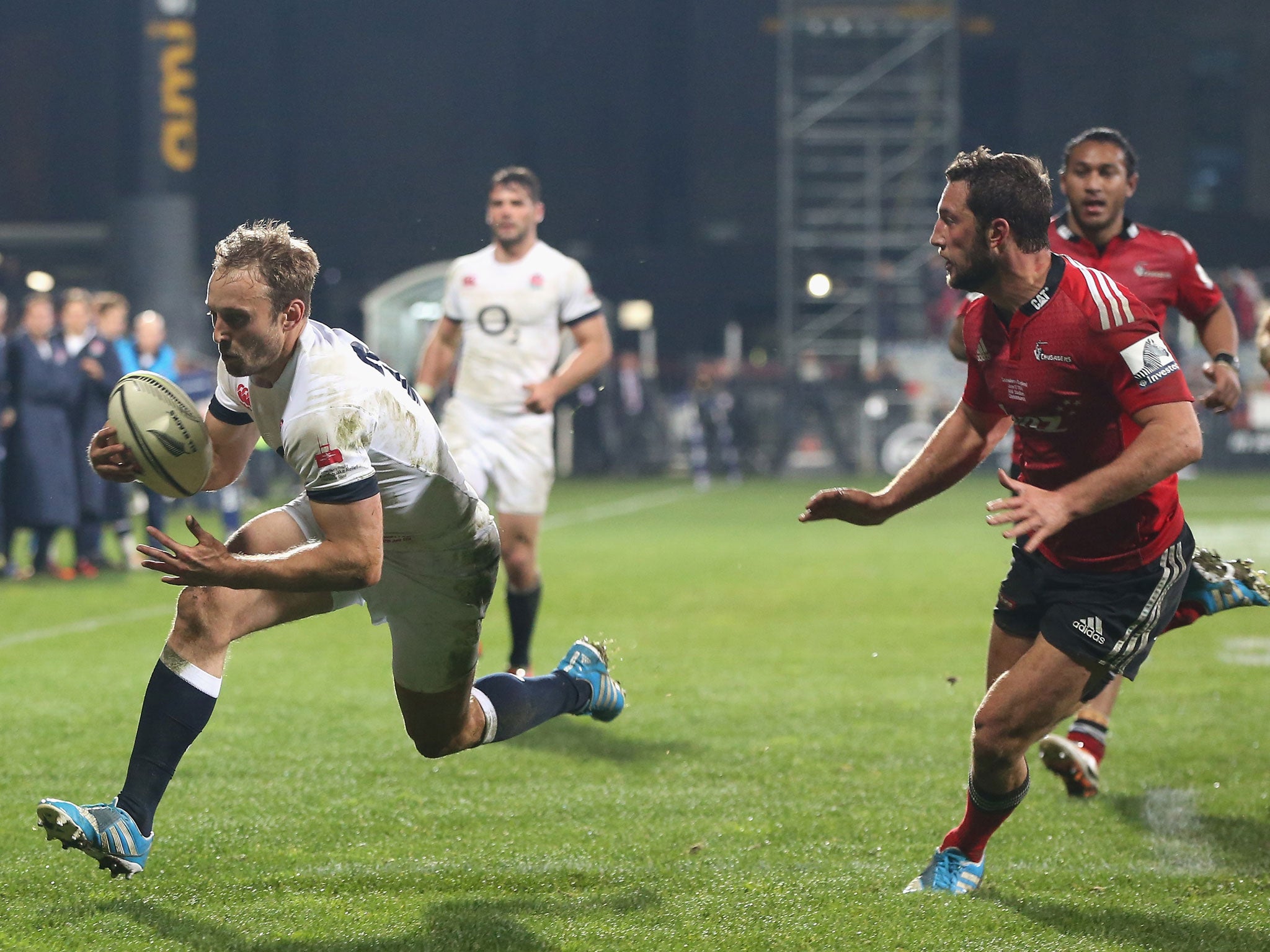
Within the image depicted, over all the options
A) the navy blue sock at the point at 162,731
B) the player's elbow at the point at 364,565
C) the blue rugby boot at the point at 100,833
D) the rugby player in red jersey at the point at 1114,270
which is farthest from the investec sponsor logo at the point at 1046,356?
the blue rugby boot at the point at 100,833

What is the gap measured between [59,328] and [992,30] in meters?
22.1

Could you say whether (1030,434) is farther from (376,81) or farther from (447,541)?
(376,81)

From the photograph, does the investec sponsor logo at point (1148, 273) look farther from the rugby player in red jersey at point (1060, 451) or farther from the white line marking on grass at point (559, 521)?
the white line marking on grass at point (559, 521)

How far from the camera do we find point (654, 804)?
535 cm

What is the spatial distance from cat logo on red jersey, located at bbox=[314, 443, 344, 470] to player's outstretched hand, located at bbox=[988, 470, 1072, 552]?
5.19ft

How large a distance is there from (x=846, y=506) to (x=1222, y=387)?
6.56ft

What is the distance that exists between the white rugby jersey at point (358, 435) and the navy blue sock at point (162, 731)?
26.3 inches

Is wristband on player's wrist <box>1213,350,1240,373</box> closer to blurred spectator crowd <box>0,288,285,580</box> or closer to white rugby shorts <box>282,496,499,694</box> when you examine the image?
white rugby shorts <box>282,496,499,694</box>

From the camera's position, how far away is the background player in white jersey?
24.5 ft

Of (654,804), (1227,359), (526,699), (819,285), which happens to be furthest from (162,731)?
(819,285)

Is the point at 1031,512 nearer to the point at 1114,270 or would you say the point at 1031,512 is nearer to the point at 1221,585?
the point at 1221,585

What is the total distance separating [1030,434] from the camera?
446 centimetres

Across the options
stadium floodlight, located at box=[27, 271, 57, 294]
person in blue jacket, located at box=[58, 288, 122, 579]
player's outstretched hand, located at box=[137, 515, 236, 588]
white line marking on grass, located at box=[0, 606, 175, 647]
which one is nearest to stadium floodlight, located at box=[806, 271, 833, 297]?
stadium floodlight, located at box=[27, 271, 57, 294]

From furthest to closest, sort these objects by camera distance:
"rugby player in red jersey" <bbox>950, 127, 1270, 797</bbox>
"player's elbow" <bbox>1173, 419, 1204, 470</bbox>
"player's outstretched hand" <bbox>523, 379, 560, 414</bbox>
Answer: "player's outstretched hand" <bbox>523, 379, 560, 414</bbox>
"rugby player in red jersey" <bbox>950, 127, 1270, 797</bbox>
"player's elbow" <bbox>1173, 419, 1204, 470</bbox>
